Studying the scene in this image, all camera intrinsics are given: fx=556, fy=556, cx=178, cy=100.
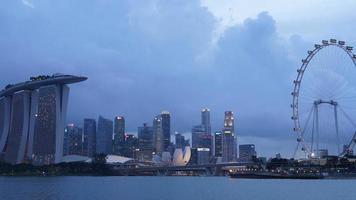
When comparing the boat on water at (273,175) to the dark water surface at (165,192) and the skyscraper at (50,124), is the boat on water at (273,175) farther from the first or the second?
the skyscraper at (50,124)

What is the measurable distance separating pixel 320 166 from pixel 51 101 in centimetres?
9103

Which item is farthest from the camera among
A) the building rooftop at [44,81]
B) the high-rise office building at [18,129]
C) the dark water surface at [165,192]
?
the high-rise office building at [18,129]

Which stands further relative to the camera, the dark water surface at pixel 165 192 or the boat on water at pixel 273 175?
the boat on water at pixel 273 175

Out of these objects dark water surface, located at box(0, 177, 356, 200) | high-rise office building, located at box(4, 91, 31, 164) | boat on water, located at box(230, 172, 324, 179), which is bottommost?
boat on water, located at box(230, 172, 324, 179)

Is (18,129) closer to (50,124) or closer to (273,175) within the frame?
(50,124)

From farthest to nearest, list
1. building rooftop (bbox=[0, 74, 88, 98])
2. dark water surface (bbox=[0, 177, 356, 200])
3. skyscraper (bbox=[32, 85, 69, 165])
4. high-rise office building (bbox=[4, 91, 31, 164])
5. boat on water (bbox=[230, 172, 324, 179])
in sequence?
high-rise office building (bbox=[4, 91, 31, 164]) < skyscraper (bbox=[32, 85, 69, 165]) < building rooftop (bbox=[0, 74, 88, 98]) < boat on water (bbox=[230, 172, 324, 179]) < dark water surface (bbox=[0, 177, 356, 200])

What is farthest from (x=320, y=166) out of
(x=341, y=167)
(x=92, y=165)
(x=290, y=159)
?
(x=92, y=165)

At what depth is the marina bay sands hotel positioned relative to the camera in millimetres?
186875

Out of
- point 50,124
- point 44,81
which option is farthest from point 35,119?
point 44,81

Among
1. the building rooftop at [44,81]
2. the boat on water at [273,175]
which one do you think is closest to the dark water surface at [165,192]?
the boat on water at [273,175]

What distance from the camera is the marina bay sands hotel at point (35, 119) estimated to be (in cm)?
18688

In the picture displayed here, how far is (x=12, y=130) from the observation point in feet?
630

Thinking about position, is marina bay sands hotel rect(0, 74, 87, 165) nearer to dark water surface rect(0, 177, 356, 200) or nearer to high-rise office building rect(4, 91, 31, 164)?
high-rise office building rect(4, 91, 31, 164)

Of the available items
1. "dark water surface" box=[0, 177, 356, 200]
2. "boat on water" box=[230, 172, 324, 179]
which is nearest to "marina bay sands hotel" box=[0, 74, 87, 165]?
"boat on water" box=[230, 172, 324, 179]
